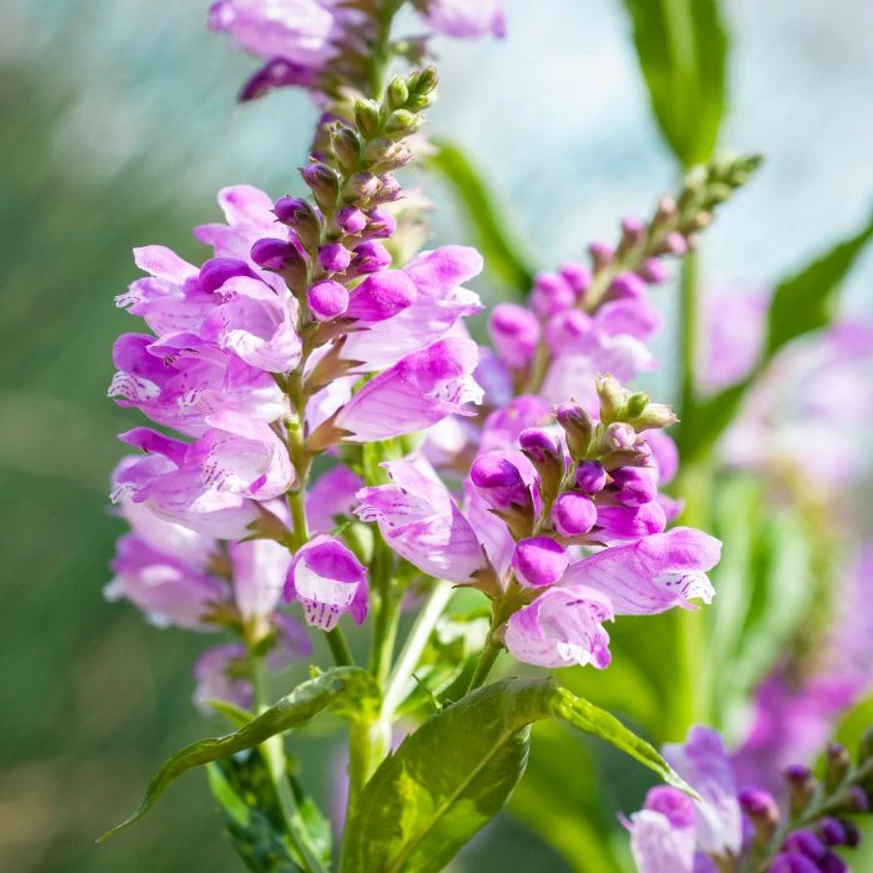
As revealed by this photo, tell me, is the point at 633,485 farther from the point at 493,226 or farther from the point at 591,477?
the point at 493,226

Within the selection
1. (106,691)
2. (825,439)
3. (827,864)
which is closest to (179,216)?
(106,691)

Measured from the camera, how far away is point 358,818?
35cm

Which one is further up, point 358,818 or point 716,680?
point 358,818

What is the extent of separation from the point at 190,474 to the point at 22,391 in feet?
→ 5.27

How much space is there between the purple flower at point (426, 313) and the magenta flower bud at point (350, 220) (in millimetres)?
42

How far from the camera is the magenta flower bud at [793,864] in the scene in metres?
0.38

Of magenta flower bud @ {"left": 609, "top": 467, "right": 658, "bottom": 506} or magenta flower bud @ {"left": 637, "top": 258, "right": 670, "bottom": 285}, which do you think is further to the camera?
magenta flower bud @ {"left": 637, "top": 258, "right": 670, "bottom": 285}

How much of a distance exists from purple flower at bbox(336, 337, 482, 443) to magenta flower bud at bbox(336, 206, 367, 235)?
5 centimetres

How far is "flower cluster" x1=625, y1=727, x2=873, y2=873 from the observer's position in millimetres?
386

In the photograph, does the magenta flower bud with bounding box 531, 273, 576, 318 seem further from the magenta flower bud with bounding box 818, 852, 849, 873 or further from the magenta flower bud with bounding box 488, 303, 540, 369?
the magenta flower bud with bounding box 818, 852, 849, 873

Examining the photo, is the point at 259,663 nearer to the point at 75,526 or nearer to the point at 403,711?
the point at 403,711

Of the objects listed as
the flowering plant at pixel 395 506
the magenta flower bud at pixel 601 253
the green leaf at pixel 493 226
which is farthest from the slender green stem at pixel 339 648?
the green leaf at pixel 493 226

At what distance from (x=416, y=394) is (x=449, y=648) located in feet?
0.41

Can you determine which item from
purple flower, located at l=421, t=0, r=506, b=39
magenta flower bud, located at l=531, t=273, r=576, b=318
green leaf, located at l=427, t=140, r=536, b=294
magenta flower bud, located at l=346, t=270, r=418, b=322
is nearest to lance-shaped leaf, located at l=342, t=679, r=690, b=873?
magenta flower bud, located at l=346, t=270, r=418, b=322
